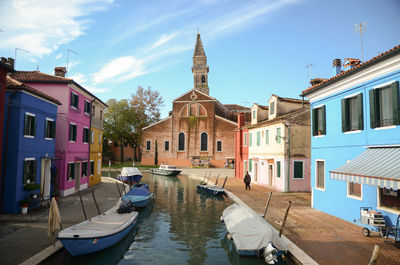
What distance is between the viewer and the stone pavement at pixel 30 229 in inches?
323

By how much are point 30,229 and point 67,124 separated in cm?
952

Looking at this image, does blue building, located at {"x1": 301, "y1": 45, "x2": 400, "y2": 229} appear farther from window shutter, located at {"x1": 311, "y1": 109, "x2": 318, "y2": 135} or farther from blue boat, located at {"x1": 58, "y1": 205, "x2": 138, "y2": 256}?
blue boat, located at {"x1": 58, "y1": 205, "x2": 138, "y2": 256}

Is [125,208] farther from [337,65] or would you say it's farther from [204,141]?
[204,141]

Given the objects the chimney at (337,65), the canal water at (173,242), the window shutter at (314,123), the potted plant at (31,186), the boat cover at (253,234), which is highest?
the chimney at (337,65)

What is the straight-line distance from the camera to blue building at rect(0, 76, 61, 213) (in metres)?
12.7

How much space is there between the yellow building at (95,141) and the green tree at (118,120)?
1095 inches

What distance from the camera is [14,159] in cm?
1277

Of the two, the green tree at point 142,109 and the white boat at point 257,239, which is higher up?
the green tree at point 142,109

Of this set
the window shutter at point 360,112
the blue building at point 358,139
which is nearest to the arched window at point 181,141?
the blue building at point 358,139

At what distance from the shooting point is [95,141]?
85.3ft

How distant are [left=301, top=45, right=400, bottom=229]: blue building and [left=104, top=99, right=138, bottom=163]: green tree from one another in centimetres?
4509

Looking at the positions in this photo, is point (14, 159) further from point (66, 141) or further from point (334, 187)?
point (334, 187)

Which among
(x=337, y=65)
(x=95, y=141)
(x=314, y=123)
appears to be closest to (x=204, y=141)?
(x=95, y=141)

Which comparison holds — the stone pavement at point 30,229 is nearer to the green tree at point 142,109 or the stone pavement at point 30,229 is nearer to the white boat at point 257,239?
the white boat at point 257,239
